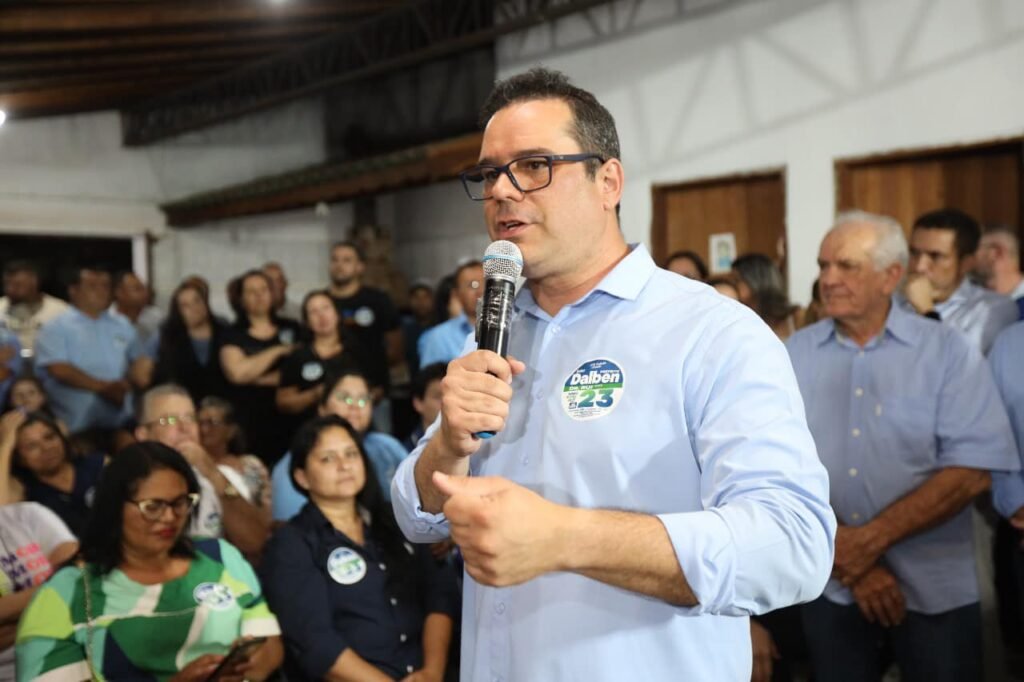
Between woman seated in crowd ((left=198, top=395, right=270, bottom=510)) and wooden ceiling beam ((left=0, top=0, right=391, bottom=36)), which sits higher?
wooden ceiling beam ((left=0, top=0, right=391, bottom=36))

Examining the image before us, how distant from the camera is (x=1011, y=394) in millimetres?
2727

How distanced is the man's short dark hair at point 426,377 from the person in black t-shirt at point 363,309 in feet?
4.03

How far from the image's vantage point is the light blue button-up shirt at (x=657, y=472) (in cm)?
104

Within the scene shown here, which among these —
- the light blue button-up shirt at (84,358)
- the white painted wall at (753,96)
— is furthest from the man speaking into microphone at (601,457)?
the light blue button-up shirt at (84,358)

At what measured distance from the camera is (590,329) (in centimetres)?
135

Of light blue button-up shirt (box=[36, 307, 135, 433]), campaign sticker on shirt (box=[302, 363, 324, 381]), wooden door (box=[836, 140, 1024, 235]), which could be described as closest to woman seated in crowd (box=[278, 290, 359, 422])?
campaign sticker on shirt (box=[302, 363, 324, 381])

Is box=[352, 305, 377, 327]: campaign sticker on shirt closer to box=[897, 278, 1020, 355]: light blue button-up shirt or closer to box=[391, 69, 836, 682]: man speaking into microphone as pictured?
box=[897, 278, 1020, 355]: light blue button-up shirt

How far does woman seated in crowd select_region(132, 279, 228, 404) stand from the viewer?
5.02m

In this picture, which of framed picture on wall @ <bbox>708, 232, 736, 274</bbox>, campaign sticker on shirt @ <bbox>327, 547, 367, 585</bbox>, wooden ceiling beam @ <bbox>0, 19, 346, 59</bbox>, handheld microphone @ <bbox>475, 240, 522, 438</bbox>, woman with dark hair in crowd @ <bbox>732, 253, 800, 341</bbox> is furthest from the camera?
framed picture on wall @ <bbox>708, 232, 736, 274</bbox>

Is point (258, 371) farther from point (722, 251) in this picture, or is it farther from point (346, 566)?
point (722, 251)

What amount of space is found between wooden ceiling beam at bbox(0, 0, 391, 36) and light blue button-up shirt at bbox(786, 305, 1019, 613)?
4439mm

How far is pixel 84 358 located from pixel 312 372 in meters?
1.66

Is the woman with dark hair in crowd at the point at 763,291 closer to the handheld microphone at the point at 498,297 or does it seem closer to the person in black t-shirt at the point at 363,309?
the person in black t-shirt at the point at 363,309

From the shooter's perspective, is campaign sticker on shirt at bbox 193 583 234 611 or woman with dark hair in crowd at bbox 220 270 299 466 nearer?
campaign sticker on shirt at bbox 193 583 234 611
